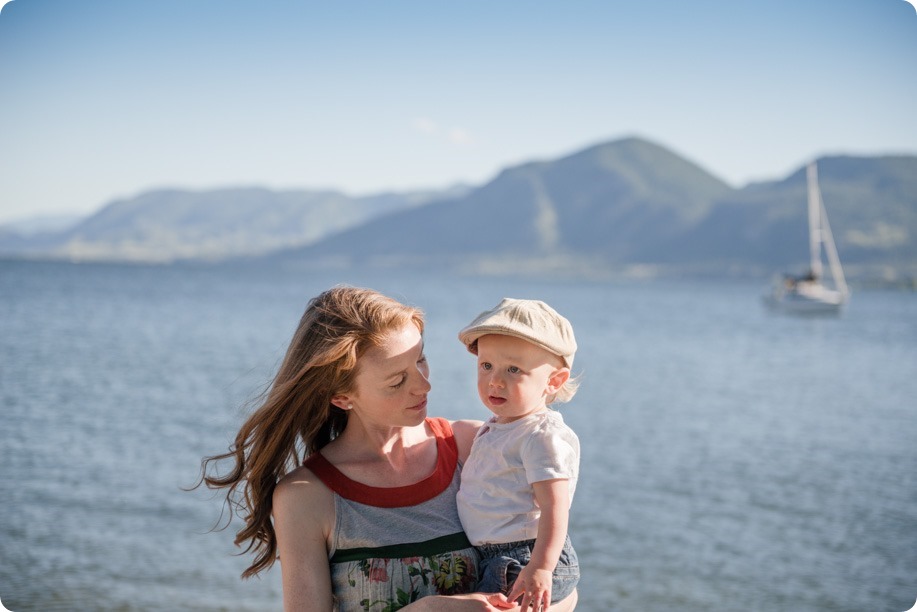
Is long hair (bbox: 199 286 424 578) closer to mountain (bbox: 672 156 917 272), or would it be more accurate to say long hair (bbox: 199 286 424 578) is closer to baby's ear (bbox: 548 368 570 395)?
baby's ear (bbox: 548 368 570 395)

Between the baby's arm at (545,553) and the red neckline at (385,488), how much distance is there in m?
0.35

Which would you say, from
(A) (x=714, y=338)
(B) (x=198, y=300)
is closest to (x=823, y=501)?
(A) (x=714, y=338)

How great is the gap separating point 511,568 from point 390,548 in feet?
1.04

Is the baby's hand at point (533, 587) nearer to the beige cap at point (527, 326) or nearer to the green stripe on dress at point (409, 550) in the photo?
the green stripe on dress at point (409, 550)

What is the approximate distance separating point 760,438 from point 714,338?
32.6 m

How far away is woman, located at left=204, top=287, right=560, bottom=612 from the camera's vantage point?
244 centimetres

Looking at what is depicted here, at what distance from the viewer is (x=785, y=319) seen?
7219 centimetres

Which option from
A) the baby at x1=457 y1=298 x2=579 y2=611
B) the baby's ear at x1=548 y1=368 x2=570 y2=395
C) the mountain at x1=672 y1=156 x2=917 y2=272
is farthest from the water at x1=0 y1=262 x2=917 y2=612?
the mountain at x1=672 y1=156 x2=917 y2=272

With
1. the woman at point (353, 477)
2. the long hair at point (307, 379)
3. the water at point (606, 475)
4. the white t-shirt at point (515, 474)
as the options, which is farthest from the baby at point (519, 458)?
the water at point (606, 475)

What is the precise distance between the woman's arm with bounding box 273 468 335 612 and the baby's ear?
2.17 ft

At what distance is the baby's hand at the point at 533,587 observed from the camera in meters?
2.34

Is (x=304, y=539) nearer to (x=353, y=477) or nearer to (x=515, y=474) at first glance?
(x=353, y=477)

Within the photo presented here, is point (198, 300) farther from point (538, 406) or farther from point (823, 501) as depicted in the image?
point (538, 406)

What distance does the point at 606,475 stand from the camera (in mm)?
17781
